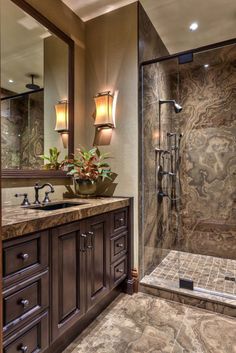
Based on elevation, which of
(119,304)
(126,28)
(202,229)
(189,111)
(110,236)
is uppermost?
(126,28)

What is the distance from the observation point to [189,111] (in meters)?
3.35

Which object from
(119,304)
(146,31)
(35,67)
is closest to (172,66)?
(146,31)

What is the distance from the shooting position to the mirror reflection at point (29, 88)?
1.77 metres

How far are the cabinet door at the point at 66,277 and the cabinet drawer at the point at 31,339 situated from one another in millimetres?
68

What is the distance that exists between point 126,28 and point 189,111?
58.8 inches

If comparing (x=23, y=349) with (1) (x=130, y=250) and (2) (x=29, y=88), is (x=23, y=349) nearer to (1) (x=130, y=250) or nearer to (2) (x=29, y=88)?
(1) (x=130, y=250)

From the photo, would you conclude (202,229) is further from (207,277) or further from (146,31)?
(146,31)

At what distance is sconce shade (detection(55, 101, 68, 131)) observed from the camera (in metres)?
2.25

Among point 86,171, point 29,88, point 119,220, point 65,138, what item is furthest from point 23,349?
point 29,88

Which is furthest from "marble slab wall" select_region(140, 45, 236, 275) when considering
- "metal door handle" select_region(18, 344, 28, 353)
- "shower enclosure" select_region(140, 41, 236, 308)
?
"metal door handle" select_region(18, 344, 28, 353)

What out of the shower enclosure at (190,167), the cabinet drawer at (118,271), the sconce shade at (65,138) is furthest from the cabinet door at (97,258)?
the sconce shade at (65,138)

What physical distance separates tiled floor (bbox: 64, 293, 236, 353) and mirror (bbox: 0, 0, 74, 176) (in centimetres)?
136

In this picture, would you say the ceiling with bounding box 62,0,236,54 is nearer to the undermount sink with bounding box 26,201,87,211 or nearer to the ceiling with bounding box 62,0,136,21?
the ceiling with bounding box 62,0,136,21

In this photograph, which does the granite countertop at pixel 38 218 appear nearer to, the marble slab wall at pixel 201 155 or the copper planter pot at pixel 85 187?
the copper planter pot at pixel 85 187
